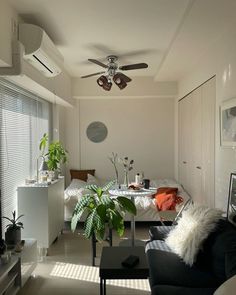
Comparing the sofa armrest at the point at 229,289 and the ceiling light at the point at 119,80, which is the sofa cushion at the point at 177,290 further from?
the ceiling light at the point at 119,80

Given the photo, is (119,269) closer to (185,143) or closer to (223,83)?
(223,83)

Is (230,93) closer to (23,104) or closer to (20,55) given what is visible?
(20,55)

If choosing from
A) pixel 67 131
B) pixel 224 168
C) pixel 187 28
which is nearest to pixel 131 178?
pixel 67 131

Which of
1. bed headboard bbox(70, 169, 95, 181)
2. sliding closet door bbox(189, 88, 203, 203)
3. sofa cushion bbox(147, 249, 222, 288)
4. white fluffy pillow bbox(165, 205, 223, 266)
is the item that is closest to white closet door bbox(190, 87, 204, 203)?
sliding closet door bbox(189, 88, 203, 203)

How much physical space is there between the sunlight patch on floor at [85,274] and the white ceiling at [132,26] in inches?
A: 108

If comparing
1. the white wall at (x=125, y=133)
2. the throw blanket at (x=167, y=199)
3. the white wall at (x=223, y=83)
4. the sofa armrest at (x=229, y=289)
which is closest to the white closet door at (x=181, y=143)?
the white wall at (x=125, y=133)

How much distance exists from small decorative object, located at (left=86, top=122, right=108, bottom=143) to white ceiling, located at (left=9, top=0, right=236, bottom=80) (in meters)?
2.00

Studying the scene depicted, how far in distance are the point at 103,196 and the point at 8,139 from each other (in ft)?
4.30

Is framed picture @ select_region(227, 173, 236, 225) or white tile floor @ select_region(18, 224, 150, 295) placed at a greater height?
framed picture @ select_region(227, 173, 236, 225)

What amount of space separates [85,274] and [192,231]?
1.37 metres

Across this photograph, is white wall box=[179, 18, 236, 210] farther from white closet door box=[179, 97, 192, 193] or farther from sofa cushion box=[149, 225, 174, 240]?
white closet door box=[179, 97, 192, 193]

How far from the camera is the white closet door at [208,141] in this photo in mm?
3707

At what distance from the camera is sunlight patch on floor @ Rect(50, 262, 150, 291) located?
2.98m

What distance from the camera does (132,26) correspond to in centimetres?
332
